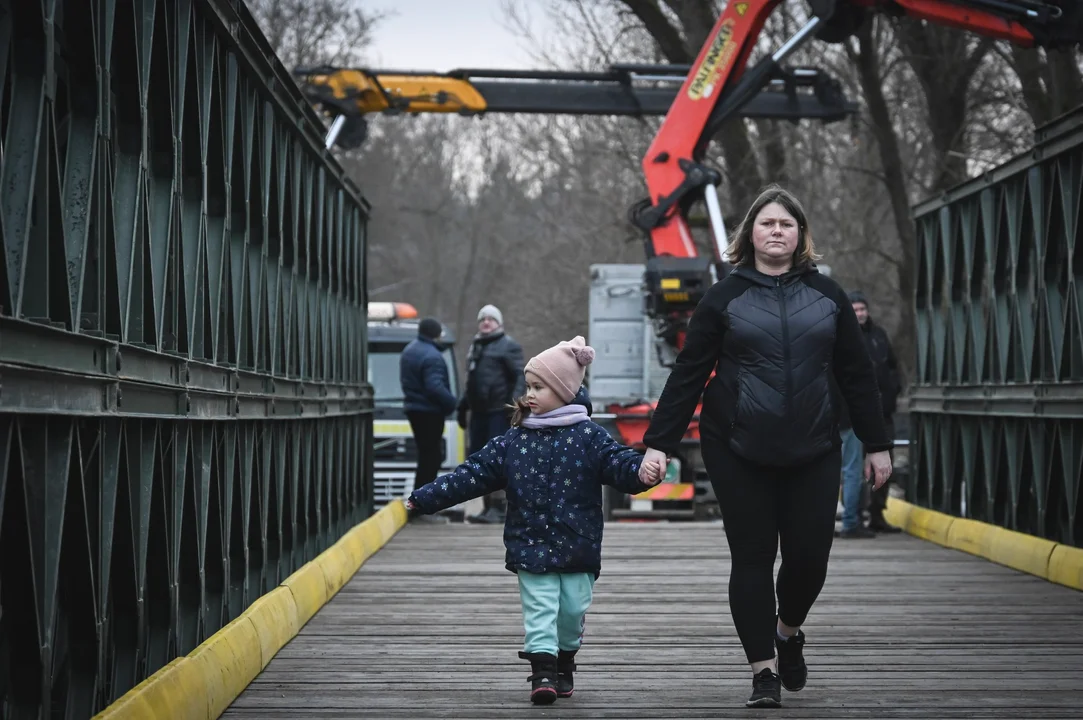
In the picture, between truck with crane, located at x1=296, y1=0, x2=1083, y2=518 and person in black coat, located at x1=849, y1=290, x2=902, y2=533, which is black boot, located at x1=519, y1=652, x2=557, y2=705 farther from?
truck with crane, located at x1=296, y1=0, x2=1083, y2=518

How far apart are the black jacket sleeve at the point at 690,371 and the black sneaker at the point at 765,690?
0.85 meters

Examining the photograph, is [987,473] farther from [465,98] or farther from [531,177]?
[531,177]

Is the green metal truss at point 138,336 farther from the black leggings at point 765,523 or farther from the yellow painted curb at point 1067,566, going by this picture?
the yellow painted curb at point 1067,566

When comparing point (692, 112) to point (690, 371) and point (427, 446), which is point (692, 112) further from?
point (690, 371)

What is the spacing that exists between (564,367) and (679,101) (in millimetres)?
13682

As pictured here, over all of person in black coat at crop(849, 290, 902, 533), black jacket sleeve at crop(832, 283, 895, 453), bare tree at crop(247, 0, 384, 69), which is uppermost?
bare tree at crop(247, 0, 384, 69)

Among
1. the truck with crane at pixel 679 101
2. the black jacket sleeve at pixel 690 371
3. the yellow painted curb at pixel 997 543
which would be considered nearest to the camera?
the black jacket sleeve at pixel 690 371

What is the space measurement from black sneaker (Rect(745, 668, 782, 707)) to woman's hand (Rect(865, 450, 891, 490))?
80 centimetres

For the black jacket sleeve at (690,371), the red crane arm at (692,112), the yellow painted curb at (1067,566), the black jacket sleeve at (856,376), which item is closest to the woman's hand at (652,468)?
the black jacket sleeve at (690,371)

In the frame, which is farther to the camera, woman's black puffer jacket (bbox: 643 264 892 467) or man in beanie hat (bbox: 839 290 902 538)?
man in beanie hat (bbox: 839 290 902 538)

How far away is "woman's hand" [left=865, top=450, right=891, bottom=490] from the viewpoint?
672 cm

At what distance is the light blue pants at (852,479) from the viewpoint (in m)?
14.0

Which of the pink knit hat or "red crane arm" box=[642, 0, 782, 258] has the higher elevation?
"red crane arm" box=[642, 0, 782, 258]

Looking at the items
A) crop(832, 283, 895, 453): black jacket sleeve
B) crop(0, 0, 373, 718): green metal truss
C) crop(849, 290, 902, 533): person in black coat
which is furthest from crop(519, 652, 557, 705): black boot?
crop(849, 290, 902, 533): person in black coat
